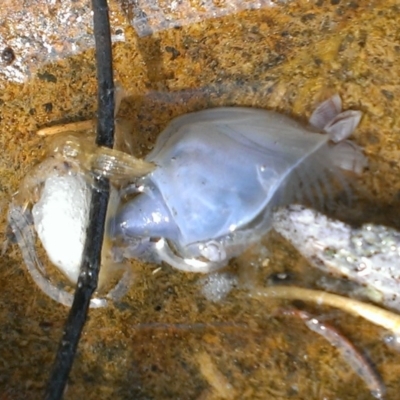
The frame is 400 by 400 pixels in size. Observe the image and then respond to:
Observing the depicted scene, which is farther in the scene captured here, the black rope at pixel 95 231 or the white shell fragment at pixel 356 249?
the white shell fragment at pixel 356 249

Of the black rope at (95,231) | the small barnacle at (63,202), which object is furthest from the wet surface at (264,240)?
the black rope at (95,231)

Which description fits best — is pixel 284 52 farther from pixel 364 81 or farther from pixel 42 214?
pixel 42 214

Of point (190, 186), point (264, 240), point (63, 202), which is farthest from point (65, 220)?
point (264, 240)

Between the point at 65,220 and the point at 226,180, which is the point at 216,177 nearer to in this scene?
the point at 226,180

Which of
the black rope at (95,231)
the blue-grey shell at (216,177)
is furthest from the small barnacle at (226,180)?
the black rope at (95,231)

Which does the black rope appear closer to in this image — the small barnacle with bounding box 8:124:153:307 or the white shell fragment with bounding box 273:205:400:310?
the small barnacle with bounding box 8:124:153:307

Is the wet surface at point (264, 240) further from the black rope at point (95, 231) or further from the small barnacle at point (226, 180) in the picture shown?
the black rope at point (95, 231)

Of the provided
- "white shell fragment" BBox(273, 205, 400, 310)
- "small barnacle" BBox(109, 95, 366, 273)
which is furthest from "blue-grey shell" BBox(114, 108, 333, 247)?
→ "white shell fragment" BBox(273, 205, 400, 310)

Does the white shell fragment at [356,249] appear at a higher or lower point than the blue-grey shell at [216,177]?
lower
